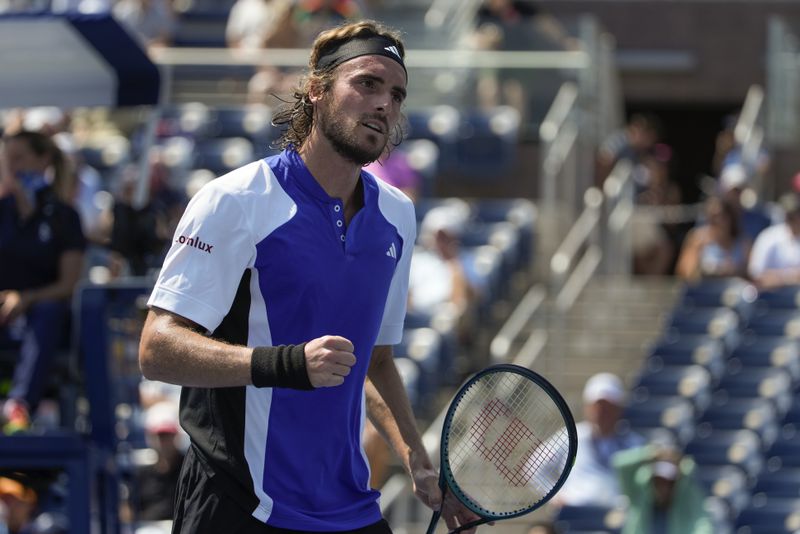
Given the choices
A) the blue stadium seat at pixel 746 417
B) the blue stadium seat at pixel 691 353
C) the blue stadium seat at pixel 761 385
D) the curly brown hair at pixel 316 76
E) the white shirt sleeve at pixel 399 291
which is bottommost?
the blue stadium seat at pixel 746 417

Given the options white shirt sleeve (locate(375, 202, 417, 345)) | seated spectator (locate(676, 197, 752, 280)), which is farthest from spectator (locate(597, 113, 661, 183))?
white shirt sleeve (locate(375, 202, 417, 345))

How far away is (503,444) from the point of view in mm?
4496

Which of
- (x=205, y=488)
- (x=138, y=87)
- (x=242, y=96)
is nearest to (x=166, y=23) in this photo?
(x=242, y=96)

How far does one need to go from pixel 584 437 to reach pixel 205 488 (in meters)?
5.78

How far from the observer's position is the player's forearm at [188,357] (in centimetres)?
392

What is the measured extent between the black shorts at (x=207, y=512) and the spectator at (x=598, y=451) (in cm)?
541

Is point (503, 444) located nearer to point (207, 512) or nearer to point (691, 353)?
point (207, 512)

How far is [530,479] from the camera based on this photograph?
4.39m

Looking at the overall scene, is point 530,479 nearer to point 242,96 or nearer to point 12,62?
point 12,62

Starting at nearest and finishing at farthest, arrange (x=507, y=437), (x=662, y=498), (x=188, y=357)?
1. (x=188, y=357)
2. (x=507, y=437)
3. (x=662, y=498)

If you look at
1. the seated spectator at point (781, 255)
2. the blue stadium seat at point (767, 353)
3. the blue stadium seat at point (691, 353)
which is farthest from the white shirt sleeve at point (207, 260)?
the seated spectator at point (781, 255)

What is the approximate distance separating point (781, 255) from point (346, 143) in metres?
8.38

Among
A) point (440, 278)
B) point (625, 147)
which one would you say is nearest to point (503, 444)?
point (440, 278)

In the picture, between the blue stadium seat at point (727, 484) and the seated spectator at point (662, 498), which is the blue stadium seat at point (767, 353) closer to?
the blue stadium seat at point (727, 484)
